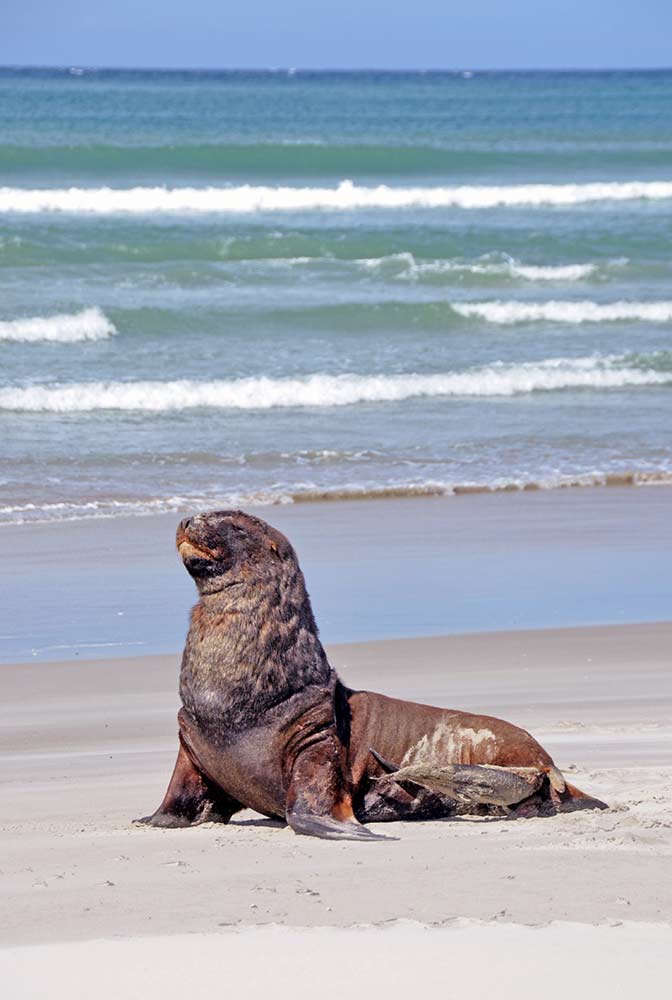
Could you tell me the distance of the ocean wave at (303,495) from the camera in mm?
10656

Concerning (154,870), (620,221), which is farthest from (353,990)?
(620,221)

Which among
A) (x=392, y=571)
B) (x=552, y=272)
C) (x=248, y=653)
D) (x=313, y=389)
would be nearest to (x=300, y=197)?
(x=552, y=272)

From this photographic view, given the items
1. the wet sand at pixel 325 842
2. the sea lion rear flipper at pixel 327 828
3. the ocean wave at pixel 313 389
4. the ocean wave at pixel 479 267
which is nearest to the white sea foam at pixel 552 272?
the ocean wave at pixel 479 267

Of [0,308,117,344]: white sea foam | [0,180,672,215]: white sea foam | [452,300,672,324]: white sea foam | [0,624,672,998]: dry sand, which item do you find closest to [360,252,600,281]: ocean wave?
[452,300,672,324]: white sea foam

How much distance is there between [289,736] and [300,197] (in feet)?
86.2

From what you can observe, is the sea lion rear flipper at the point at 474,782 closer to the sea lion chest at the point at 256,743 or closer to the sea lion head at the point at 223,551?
the sea lion chest at the point at 256,743

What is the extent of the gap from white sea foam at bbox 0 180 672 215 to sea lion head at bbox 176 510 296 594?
2312cm

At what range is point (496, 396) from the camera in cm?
1535

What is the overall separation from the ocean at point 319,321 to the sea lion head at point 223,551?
5.69 metres

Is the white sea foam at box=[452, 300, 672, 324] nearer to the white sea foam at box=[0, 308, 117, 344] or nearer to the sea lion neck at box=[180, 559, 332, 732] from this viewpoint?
the white sea foam at box=[0, 308, 117, 344]

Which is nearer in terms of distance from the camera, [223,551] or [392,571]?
[223,551]

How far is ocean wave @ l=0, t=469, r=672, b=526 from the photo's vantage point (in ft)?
35.0

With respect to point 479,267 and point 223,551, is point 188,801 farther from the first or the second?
point 479,267

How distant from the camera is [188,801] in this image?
16.0ft
